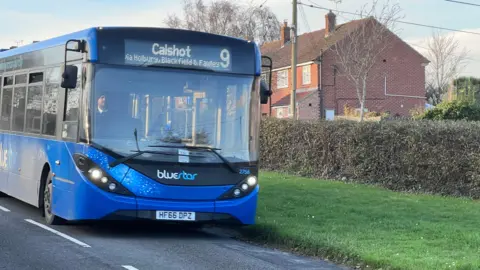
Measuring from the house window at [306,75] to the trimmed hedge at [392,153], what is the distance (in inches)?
1072

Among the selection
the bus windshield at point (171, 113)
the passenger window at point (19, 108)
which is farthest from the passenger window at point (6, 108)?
the bus windshield at point (171, 113)

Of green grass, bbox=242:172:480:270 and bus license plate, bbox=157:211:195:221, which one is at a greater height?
bus license plate, bbox=157:211:195:221

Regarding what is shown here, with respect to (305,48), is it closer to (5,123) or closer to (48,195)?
(5,123)

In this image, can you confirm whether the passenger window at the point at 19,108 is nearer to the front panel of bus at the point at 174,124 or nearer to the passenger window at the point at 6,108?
the passenger window at the point at 6,108

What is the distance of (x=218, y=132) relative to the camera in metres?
9.92

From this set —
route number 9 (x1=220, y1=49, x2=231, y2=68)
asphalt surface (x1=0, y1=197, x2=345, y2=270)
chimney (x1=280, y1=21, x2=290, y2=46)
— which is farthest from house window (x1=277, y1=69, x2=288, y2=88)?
route number 9 (x1=220, y1=49, x2=231, y2=68)

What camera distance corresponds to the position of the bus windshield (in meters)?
9.55

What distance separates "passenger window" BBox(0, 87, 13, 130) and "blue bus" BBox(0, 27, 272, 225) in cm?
321

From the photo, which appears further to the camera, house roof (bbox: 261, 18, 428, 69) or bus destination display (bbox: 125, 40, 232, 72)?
house roof (bbox: 261, 18, 428, 69)

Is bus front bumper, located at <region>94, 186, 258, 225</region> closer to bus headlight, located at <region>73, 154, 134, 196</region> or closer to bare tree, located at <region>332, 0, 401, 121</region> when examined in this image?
bus headlight, located at <region>73, 154, 134, 196</region>

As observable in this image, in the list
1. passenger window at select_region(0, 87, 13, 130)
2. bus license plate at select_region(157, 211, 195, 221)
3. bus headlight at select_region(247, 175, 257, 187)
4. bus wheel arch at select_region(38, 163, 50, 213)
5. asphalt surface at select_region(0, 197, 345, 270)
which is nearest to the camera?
asphalt surface at select_region(0, 197, 345, 270)

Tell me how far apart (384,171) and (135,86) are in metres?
9.65

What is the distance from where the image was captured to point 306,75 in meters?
49.7

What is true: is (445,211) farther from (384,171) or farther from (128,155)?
(128,155)
